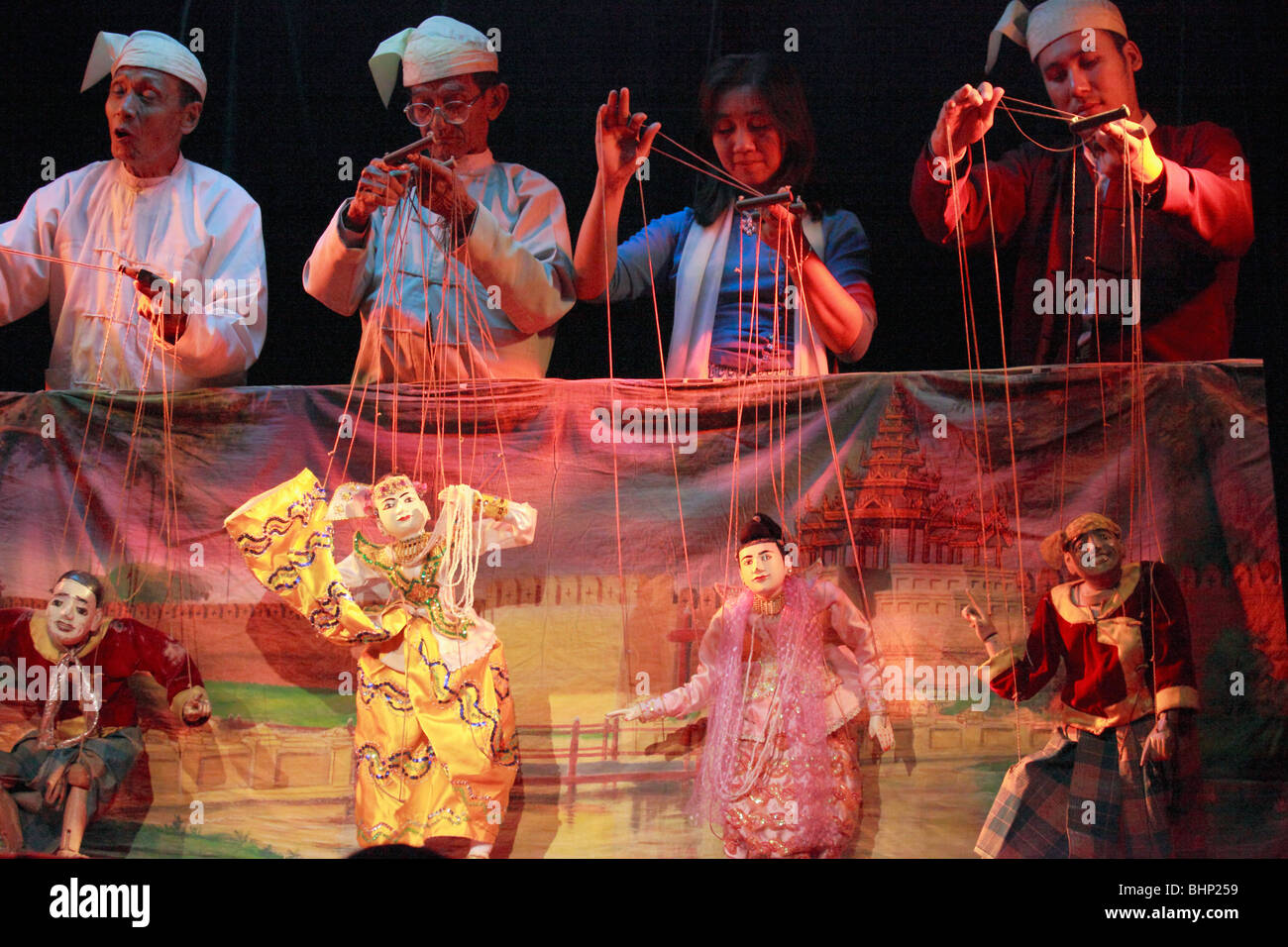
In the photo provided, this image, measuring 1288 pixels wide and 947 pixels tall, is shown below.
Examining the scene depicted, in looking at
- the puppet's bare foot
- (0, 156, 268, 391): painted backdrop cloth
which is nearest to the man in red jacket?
the puppet's bare foot

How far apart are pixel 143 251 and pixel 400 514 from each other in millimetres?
1473

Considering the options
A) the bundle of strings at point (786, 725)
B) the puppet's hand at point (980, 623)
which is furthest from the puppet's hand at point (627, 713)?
the puppet's hand at point (980, 623)

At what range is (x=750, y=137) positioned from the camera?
4.72 meters

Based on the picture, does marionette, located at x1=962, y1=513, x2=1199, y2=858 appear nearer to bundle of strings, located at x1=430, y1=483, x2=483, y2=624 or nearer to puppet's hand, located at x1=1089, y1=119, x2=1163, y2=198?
puppet's hand, located at x1=1089, y1=119, x2=1163, y2=198

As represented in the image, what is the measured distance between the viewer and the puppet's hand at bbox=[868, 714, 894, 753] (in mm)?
4066

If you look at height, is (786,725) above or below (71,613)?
below

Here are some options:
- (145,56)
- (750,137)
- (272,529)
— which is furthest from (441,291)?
(145,56)

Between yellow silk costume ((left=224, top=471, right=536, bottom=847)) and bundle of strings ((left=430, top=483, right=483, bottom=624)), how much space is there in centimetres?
7

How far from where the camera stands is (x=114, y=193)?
495 centimetres

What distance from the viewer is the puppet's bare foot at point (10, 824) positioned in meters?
4.29

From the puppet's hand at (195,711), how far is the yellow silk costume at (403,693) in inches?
21.8

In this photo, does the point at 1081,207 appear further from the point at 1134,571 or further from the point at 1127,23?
the point at 1134,571

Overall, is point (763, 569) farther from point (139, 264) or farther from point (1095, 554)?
point (139, 264)
